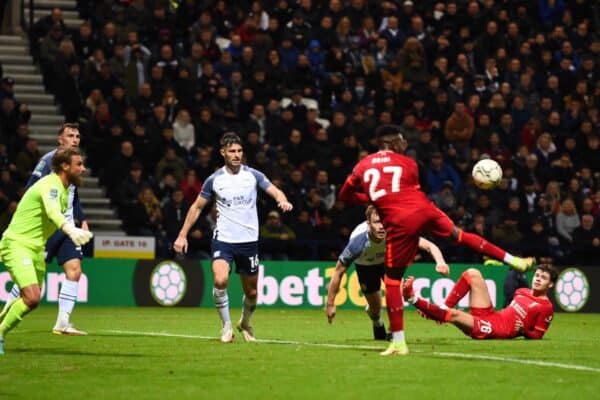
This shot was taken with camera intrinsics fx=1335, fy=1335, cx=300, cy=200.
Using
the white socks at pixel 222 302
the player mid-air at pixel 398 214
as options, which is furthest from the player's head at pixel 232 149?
the player mid-air at pixel 398 214

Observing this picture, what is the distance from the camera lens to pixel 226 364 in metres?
12.6

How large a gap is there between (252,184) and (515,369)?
4.74 m

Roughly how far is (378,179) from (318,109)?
1594 centimetres

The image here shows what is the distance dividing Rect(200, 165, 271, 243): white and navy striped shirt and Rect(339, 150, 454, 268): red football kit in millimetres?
2574

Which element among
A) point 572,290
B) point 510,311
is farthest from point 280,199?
point 572,290

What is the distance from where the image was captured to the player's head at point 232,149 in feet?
50.9

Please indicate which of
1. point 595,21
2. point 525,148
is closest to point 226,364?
point 525,148

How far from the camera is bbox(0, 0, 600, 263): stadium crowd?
1035 inches

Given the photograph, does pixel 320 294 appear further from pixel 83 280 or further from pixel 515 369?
pixel 515 369

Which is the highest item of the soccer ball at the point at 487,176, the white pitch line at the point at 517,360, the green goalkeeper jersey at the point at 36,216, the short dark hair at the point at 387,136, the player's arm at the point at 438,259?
the short dark hair at the point at 387,136

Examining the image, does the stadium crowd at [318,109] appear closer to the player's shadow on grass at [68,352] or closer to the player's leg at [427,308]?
the player's shadow on grass at [68,352]

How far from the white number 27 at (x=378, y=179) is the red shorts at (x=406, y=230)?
233 millimetres

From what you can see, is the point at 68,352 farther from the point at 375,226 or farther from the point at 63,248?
the point at 375,226

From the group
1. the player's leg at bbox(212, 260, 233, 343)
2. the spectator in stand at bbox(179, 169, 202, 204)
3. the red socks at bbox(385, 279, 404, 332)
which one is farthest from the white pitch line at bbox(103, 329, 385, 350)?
the spectator in stand at bbox(179, 169, 202, 204)
